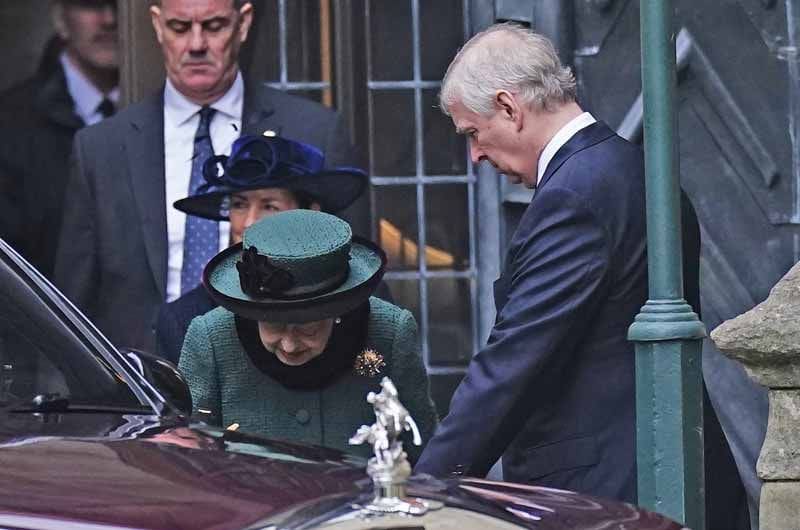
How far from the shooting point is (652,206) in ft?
15.4

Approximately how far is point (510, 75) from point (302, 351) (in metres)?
0.92

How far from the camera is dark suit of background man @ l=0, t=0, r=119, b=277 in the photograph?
855 centimetres

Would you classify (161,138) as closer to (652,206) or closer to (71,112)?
(71,112)

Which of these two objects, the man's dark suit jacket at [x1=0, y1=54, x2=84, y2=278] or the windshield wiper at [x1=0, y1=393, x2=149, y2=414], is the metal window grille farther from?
the windshield wiper at [x1=0, y1=393, x2=149, y2=414]

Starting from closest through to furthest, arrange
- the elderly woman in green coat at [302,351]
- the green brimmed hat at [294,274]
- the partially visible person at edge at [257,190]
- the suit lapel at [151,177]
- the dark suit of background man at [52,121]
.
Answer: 1. the green brimmed hat at [294,274]
2. the elderly woman in green coat at [302,351]
3. the partially visible person at edge at [257,190]
4. the suit lapel at [151,177]
5. the dark suit of background man at [52,121]

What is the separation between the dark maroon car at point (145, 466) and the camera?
3.01 m

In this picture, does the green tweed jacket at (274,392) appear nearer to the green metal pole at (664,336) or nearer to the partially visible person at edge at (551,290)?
the partially visible person at edge at (551,290)

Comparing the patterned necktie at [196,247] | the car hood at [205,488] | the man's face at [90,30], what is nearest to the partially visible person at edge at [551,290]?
the car hood at [205,488]

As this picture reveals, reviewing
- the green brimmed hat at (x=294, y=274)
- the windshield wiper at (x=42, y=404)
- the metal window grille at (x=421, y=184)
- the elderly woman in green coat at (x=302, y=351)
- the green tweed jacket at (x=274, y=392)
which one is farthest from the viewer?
the metal window grille at (x=421, y=184)

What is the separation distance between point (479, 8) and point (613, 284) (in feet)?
11.2

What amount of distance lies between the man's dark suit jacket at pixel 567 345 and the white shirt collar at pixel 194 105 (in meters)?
2.73

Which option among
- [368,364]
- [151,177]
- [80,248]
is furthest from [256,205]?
[80,248]

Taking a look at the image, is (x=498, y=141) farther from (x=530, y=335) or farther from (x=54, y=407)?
(x=54, y=407)

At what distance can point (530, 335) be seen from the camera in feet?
15.2
